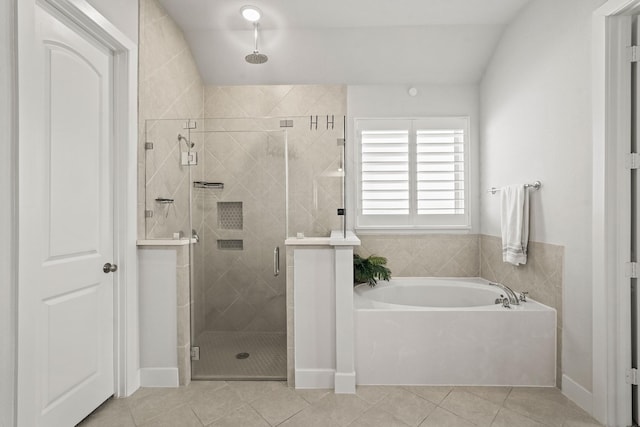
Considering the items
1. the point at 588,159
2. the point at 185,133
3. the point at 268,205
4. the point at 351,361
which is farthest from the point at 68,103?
the point at 588,159

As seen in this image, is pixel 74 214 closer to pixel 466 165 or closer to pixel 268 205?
pixel 268 205

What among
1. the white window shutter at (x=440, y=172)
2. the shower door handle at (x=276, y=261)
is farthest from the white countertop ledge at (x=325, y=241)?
the white window shutter at (x=440, y=172)

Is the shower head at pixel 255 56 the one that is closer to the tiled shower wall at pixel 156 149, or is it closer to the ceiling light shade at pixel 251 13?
the ceiling light shade at pixel 251 13

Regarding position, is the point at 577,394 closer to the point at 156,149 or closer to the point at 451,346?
the point at 451,346

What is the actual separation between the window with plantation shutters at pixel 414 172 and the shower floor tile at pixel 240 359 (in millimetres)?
1519

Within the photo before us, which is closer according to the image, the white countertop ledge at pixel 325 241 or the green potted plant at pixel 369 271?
the white countertop ledge at pixel 325 241

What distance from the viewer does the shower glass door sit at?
2.51 m

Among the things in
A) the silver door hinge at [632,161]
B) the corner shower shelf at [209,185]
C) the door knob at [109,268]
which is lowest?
the door knob at [109,268]

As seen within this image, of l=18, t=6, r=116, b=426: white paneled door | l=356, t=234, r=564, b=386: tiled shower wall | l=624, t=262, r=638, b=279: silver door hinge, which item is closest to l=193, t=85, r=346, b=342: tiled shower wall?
l=18, t=6, r=116, b=426: white paneled door

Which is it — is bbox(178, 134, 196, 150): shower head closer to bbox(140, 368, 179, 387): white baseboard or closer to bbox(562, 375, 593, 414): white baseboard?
bbox(140, 368, 179, 387): white baseboard

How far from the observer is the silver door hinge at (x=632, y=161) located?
1938 mm

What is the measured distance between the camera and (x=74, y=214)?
1974 millimetres

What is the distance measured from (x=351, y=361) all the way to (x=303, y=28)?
8.99 feet

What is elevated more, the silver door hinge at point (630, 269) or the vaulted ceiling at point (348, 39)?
the vaulted ceiling at point (348, 39)
